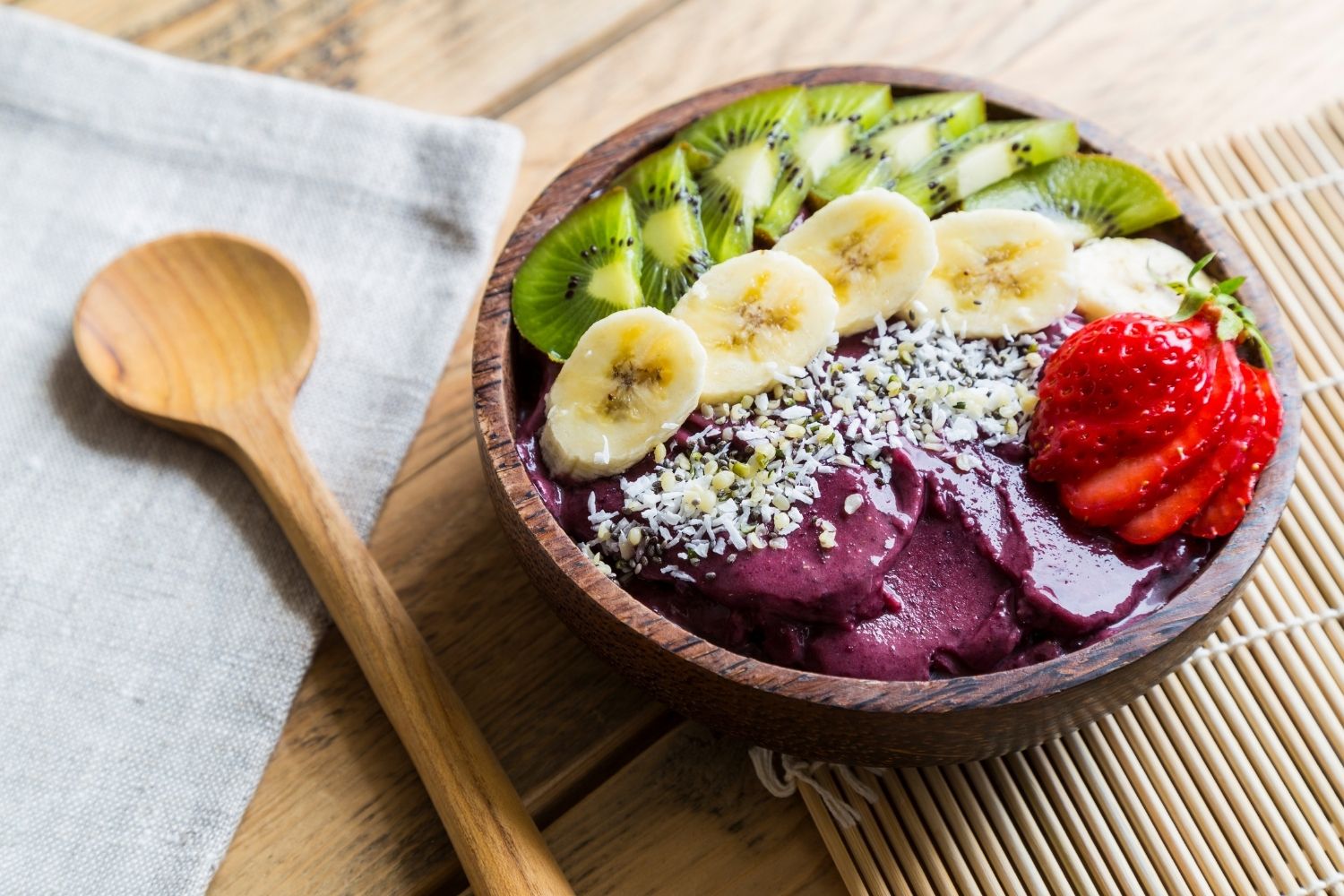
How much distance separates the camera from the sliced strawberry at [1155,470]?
54.2 inches

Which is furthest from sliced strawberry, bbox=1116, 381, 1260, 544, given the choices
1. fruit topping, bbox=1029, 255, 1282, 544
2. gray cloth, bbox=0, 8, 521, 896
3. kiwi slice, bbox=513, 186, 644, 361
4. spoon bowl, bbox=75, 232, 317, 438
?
spoon bowl, bbox=75, 232, 317, 438

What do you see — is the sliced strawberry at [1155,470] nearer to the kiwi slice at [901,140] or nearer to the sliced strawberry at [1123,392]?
the sliced strawberry at [1123,392]

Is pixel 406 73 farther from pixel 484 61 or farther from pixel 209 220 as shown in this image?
pixel 209 220

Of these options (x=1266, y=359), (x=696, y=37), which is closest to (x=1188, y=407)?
(x=1266, y=359)

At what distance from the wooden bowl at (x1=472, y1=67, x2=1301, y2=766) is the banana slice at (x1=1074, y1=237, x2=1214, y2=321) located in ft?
0.19

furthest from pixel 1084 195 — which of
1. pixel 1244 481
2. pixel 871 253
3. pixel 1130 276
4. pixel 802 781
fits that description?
pixel 802 781

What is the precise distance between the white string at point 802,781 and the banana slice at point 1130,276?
0.73 meters

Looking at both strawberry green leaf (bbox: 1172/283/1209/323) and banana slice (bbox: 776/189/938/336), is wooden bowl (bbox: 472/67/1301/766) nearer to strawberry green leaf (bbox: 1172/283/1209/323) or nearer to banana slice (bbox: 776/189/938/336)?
strawberry green leaf (bbox: 1172/283/1209/323)

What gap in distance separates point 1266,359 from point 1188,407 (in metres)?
0.19

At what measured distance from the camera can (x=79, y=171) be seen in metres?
2.08

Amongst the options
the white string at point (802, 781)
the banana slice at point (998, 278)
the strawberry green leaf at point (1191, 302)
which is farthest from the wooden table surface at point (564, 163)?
the strawberry green leaf at point (1191, 302)

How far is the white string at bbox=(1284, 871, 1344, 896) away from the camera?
1.45 metres

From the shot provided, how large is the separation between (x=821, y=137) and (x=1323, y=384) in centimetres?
91

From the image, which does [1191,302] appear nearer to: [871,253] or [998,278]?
[998,278]
